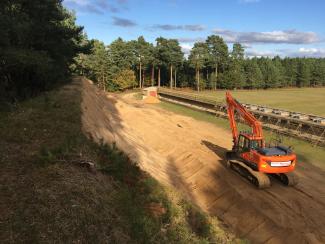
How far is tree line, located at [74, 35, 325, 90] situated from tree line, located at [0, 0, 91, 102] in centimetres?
6173

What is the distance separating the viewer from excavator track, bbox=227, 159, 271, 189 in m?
18.4

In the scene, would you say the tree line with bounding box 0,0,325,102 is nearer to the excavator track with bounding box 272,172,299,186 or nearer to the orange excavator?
the orange excavator

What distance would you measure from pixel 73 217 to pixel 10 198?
5.63 feet

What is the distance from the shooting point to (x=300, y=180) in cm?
2067

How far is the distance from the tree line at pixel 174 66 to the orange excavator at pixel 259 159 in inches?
2832

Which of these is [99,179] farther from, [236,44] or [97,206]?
[236,44]

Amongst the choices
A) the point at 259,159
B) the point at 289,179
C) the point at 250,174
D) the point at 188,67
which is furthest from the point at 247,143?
the point at 188,67

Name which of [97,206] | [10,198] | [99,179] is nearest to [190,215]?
[99,179]

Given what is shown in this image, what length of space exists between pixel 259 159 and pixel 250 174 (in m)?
1.77

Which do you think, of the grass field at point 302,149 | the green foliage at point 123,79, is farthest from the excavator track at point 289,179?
the green foliage at point 123,79

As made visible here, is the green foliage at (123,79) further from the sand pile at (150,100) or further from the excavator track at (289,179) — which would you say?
the excavator track at (289,179)

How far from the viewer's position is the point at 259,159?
1789 cm

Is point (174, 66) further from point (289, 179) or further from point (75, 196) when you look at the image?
point (75, 196)

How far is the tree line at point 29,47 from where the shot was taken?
1827 cm
